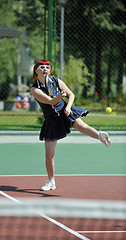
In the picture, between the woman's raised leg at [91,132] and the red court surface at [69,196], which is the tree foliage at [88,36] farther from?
the woman's raised leg at [91,132]

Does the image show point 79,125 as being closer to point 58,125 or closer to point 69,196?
point 58,125

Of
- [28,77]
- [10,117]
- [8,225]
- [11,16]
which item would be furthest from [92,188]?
[28,77]

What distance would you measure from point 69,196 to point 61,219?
1.18 metres

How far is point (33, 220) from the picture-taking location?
5.16m

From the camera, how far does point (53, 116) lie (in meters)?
6.73

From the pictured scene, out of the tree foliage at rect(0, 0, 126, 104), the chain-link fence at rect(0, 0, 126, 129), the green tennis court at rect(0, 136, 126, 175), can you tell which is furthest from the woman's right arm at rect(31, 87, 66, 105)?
the tree foliage at rect(0, 0, 126, 104)

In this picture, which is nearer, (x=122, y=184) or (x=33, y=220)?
(x=33, y=220)

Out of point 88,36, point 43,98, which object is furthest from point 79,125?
point 88,36

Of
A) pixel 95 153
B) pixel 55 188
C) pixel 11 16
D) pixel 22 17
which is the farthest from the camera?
pixel 11 16

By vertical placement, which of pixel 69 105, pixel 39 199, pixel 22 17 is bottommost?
pixel 39 199

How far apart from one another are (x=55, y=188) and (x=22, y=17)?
26.0m

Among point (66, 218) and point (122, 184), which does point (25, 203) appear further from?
point (122, 184)

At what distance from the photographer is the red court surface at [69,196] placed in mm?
4637

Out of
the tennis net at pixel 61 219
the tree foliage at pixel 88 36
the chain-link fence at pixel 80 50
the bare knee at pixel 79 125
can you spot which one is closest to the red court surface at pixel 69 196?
the tennis net at pixel 61 219
